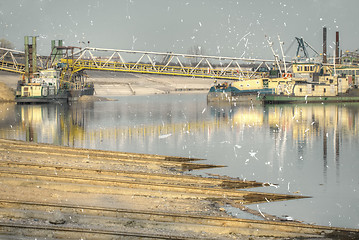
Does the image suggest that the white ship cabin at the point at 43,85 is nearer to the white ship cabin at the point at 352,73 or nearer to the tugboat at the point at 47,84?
the tugboat at the point at 47,84

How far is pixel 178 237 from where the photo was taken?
12141mm

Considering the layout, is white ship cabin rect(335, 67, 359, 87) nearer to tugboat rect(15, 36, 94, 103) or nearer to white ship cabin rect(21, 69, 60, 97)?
tugboat rect(15, 36, 94, 103)

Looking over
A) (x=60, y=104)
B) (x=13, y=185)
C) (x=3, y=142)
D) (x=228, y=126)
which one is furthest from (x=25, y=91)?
(x=13, y=185)

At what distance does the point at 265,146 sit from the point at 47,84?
194 ft

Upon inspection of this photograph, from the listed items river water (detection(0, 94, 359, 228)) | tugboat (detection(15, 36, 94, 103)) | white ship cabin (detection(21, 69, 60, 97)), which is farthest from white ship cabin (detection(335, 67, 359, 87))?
white ship cabin (detection(21, 69, 60, 97))

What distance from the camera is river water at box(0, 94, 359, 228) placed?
1830 cm

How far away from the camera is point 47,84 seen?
86750 millimetres

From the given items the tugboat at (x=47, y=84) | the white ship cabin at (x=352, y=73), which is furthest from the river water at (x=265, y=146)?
the white ship cabin at (x=352, y=73)

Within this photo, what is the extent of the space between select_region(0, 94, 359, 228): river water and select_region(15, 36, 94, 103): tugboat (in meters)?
32.7

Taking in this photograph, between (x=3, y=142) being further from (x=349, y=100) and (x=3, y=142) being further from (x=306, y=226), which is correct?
(x=349, y=100)

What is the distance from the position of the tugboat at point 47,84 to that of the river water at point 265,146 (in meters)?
32.7

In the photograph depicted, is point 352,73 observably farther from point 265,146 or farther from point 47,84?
point 265,146

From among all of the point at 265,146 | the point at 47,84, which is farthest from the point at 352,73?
the point at 265,146

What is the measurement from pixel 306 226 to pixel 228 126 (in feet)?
110
